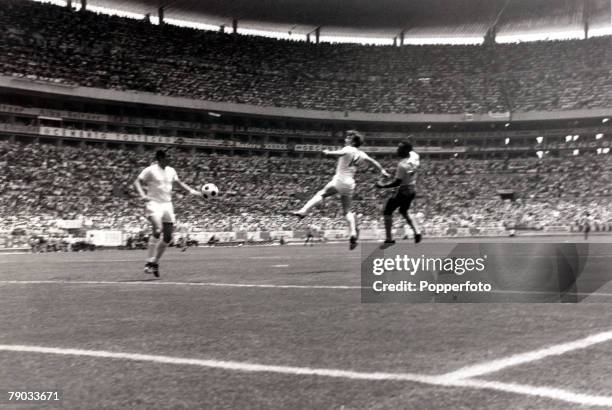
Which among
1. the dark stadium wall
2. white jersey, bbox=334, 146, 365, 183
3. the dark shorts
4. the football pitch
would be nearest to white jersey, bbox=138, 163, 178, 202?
white jersey, bbox=334, 146, 365, 183

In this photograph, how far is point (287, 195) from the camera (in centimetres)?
5572

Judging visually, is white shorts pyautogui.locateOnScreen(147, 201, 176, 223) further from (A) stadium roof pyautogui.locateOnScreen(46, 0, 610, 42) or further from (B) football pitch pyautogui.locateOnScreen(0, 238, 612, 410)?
(A) stadium roof pyautogui.locateOnScreen(46, 0, 610, 42)

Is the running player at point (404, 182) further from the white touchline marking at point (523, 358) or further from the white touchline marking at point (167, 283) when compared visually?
the white touchline marking at point (523, 358)

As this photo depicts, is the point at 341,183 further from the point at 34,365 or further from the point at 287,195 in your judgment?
the point at 287,195

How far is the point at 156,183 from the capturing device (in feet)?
35.5

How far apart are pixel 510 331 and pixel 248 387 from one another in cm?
228

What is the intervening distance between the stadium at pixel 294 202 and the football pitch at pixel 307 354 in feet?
0.09

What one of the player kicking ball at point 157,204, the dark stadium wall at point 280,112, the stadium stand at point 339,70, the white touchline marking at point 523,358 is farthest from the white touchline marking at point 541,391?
the stadium stand at point 339,70

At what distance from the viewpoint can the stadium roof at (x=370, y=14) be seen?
66500 mm

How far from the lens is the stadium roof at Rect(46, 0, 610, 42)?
6650 centimetres

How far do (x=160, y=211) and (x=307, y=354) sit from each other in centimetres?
731

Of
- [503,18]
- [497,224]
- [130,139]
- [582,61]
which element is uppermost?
[503,18]

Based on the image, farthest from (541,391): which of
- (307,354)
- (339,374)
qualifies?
(307,354)

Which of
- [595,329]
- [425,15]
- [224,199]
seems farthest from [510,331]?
[425,15]
